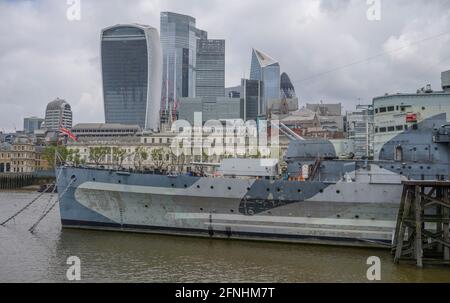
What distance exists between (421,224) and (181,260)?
1016 centimetres

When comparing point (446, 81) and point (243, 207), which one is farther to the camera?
point (446, 81)

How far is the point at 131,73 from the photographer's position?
→ 172 m

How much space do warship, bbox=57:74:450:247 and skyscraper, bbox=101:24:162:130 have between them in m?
147

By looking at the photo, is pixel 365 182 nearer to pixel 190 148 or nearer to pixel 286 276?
pixel 286 276

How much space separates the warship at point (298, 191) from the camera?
78.0 feet

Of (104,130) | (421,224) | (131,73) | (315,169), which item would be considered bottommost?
(421,224)

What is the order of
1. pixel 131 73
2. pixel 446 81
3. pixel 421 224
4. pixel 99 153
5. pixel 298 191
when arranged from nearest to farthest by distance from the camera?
pixel 421 224
pixel 298 191
pixel 446 81
pixel 99 153
pixel 131 73

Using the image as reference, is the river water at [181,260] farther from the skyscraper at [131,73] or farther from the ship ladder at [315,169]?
the skyscraper at [131,73]

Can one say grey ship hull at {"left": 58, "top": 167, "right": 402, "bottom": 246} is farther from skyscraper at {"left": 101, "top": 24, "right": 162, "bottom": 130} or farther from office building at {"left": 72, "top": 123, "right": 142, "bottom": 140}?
skyscraper at {"left": 101, "top": 24, "right": 162, "bottom": 130}

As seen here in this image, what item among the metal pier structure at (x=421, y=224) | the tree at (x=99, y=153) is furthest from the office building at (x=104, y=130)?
the metal pier structure at (x=421, y=224)

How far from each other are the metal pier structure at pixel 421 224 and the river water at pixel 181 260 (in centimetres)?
68

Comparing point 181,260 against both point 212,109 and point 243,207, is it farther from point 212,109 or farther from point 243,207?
point 212,109

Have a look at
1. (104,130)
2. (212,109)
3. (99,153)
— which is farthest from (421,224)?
(212,109)
